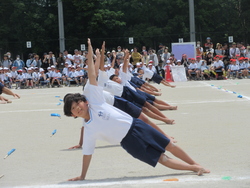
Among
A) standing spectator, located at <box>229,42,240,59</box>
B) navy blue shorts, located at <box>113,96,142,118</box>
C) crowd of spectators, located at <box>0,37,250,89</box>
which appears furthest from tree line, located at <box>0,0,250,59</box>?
A: navy blue shorts, located at <box>113,96,142,118</box>

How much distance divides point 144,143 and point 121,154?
1864 mm

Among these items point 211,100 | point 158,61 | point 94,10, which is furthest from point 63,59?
point 211,100

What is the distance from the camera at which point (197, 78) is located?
27953mm

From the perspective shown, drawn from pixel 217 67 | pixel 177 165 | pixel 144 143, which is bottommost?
pixel 177 165

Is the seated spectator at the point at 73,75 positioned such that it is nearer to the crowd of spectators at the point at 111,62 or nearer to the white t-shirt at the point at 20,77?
the crowd of spectators at the point at 111,62

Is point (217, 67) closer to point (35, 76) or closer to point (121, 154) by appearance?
point (35, 76)

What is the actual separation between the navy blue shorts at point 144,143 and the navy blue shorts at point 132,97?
4038 mm

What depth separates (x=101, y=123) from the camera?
5523mm

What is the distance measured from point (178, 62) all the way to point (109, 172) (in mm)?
22169

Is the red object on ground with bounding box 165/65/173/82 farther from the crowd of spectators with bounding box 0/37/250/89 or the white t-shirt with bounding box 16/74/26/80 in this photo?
the white t-shirt with bounding box 16/74/26/80

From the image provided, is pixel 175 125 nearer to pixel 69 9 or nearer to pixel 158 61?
pixel 158 61

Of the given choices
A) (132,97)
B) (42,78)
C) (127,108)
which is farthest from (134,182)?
(42,78)

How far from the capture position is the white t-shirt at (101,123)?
218 inches

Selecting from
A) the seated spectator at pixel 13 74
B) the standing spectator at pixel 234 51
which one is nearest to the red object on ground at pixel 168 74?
the standing spectator at pixel 234 51
